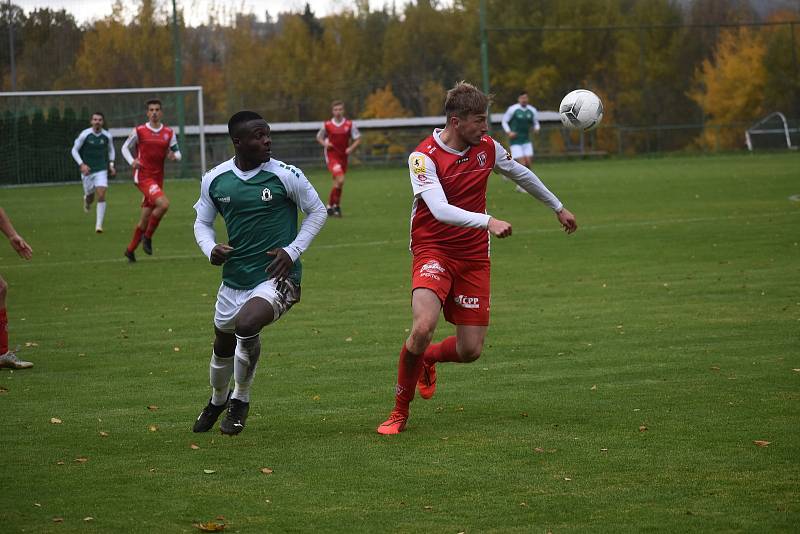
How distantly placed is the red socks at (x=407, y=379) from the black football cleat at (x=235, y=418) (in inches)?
37.9

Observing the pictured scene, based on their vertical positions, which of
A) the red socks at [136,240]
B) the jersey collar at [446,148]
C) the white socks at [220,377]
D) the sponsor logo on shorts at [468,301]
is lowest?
the red socks at [136,240]

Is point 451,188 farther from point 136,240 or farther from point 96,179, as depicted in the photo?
point 96,179

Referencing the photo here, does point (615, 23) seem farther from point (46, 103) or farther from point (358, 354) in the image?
point (358, 354)

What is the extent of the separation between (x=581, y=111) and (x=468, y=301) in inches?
94.4

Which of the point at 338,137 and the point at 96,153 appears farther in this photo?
the point at 338,137

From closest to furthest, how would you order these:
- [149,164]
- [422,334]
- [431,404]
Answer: [422,334]
[431,404]
[149,164]

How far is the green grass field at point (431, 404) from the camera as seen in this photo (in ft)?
19.6

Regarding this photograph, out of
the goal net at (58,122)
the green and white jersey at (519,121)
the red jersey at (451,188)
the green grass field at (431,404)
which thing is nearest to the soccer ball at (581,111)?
the red jersey at (451,188)

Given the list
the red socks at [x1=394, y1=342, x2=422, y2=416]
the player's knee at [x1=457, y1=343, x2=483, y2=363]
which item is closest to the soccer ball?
the player's knee at [x1=457, y1=343, x2=483, y2=363]

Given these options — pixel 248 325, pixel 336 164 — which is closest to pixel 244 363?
pixel 248 325

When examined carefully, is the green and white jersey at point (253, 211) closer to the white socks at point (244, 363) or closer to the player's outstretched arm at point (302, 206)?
the player's outstretched arm at point (302, 206)

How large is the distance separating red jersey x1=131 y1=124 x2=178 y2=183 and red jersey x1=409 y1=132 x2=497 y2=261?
12294 mm

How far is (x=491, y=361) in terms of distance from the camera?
9969mm

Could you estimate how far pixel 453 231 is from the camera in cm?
780
